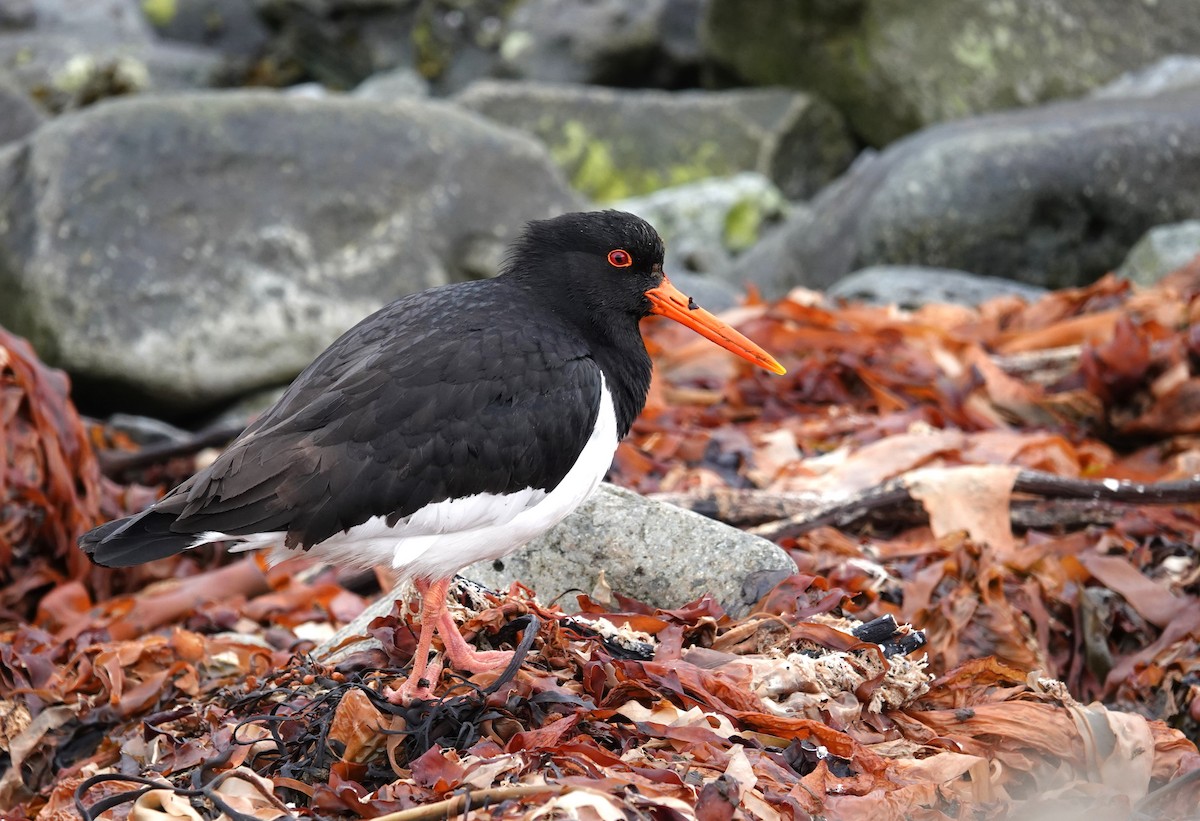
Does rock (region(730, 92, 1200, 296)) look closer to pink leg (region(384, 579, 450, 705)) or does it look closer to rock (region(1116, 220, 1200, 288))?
rock (region(1116, 220, 1200, 288))

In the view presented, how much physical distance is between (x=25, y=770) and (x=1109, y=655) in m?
3.35

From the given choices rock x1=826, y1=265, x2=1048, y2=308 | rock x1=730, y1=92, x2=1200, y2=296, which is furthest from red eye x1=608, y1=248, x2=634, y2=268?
rock x1=730, y1=92, x2=1200, y2=296

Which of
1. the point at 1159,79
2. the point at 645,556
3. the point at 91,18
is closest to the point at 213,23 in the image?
the point at 91,18

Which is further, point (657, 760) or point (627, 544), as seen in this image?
point (627, 544)

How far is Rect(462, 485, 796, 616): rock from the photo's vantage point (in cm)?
401

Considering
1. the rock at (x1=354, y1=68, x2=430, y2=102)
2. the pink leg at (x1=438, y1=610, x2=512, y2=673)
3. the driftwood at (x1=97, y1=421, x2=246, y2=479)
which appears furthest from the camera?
the rock at (x1=354, y1=68, x2=430, y2=102)

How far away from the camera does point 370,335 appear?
3.85 metres

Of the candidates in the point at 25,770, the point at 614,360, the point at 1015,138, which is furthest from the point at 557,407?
the point at 1015,138

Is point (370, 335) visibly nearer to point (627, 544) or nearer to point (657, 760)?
point (627, 544)

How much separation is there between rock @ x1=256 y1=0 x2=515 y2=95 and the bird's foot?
14.4m

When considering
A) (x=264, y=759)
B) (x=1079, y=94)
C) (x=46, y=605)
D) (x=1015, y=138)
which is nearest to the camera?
(x=264, y=759)

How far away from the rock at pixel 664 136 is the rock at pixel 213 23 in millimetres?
6290

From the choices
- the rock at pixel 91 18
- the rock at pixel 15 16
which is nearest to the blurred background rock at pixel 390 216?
the rock at pixel 91 18

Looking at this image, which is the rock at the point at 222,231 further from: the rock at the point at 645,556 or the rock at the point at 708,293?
the rock at the point at 645,556
